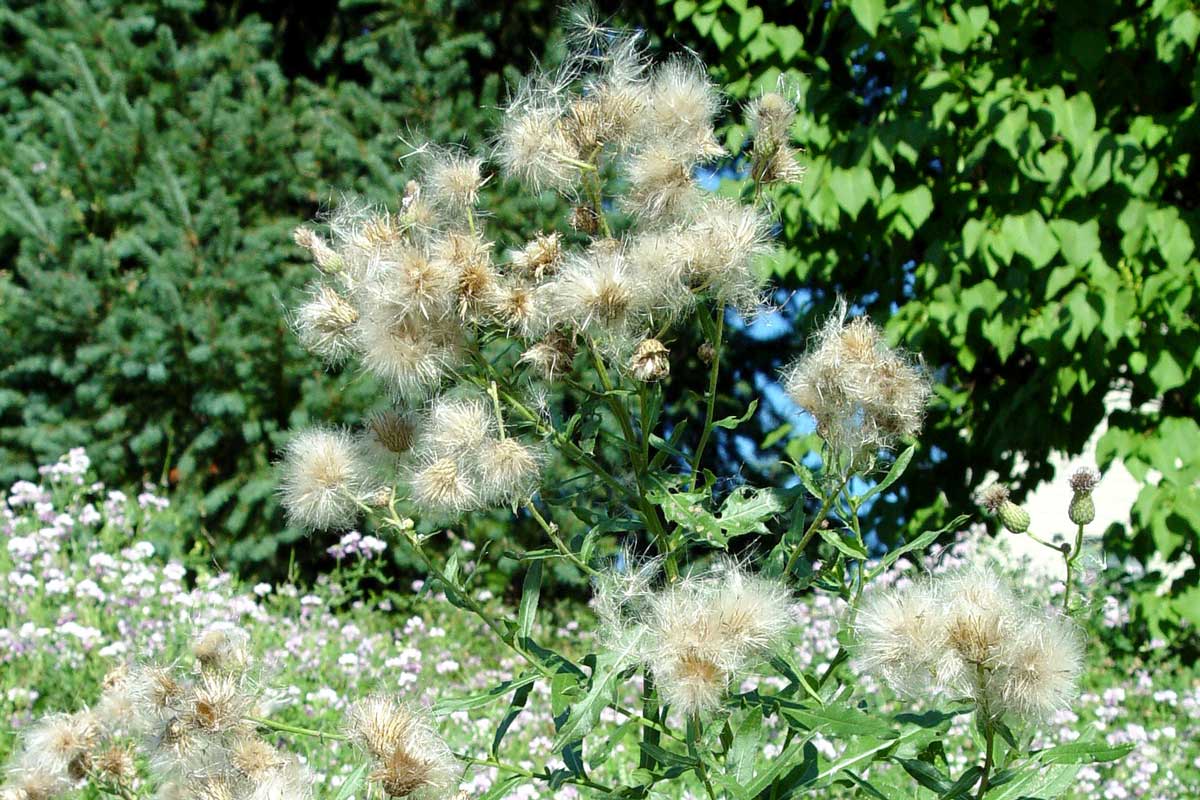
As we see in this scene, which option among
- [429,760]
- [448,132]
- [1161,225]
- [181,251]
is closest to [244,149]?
[181,251]

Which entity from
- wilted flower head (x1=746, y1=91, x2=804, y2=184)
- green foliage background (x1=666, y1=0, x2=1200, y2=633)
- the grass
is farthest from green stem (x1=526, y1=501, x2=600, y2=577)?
green foliage background (x1=666, y1=0, x2=1200, y2=633)

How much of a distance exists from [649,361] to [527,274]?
0.23m

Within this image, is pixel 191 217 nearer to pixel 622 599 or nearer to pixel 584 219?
pixel 584 219

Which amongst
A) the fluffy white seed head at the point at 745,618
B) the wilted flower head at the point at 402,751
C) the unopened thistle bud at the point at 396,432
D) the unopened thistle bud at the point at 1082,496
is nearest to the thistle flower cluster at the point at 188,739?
the wilted flower head at the point at 402,751

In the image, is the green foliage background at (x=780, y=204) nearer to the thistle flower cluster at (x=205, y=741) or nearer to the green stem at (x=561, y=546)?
the green stem at (x=561, y=546)

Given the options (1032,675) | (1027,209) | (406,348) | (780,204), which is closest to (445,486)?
(406,348)

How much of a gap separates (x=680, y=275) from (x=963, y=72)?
9.84 feet

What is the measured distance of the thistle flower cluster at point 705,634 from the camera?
1325 mm

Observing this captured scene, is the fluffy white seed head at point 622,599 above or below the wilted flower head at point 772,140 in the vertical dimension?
below

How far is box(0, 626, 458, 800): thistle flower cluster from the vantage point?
1418mm

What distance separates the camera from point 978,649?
1.27 metres

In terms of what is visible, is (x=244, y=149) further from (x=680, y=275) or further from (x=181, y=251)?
(x=680, y=275)

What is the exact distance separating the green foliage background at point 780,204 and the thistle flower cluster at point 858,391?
105 inches

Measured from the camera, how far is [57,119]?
486 centimetres
